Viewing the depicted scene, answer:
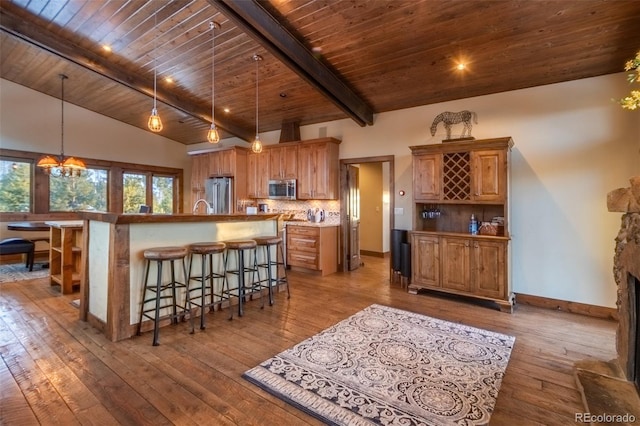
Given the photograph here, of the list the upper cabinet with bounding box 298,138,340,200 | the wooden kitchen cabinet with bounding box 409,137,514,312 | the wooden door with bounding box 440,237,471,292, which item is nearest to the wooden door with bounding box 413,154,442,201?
the wooden kitchen cabinet with bounding box 409,137,514,312

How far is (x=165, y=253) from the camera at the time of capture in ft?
9.93

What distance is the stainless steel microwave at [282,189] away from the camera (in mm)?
6375

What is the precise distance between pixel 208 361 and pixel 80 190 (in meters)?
6.88

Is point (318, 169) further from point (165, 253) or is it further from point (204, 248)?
point (165, 253)

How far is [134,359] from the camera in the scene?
2.63 metres

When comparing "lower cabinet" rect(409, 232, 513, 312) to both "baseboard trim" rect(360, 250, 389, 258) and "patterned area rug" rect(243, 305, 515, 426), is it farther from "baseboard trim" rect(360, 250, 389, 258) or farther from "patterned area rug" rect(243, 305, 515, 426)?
"baseboard trim" rect(360, 250, 389, 258)

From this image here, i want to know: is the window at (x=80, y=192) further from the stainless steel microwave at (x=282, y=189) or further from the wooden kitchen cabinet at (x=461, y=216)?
the wooden kitchen cabinet at (x=461, y=216)

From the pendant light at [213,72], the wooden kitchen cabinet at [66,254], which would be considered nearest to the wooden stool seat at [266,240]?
the pendant light at [213,72]

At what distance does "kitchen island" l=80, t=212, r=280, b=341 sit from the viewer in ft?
9.78

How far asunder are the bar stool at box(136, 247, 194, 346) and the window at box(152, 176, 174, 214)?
5.97 m

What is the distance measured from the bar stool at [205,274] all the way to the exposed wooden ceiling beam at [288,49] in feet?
8.02

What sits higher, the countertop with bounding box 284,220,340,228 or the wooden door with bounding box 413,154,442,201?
the wooden door with bounding box 413,154,442,201

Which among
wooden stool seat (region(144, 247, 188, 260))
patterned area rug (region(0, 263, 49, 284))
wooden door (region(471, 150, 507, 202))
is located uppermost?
wooden door (region(471, 150, 507, 202))

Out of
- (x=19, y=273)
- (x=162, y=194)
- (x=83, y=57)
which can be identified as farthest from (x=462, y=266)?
(x=162, y=194)
